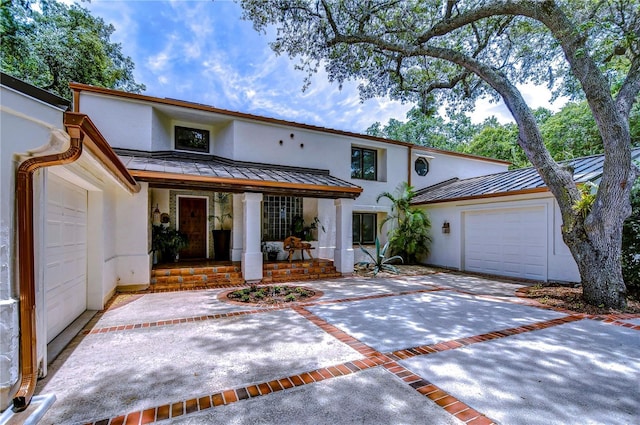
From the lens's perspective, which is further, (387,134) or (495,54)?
(387,134)

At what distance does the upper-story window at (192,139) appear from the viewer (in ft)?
34.8

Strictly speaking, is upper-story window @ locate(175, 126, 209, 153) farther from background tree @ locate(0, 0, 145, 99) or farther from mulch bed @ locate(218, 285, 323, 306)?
background tree @ locate(0, 0, 145, 99)

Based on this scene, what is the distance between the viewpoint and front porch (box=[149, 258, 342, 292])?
8109mm

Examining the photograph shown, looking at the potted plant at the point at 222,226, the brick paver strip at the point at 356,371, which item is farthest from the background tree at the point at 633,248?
the potted plant at the point at 222,226

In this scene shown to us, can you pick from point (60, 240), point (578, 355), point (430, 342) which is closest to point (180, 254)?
point (60, 240)

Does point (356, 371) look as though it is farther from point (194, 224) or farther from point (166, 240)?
point (194, 224)

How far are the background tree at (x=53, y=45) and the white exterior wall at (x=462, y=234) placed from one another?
54.1 feet

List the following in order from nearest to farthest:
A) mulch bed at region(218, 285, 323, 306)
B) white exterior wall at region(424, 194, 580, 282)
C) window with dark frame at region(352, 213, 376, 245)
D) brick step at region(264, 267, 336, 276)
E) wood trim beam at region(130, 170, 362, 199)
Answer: mulch bed at region(218, 285, 323, 306) → wood trim beam at region(130, 170, 362, 199) → white exterior wall at region(424, 194, 580, 282) → brick step at region(264, 267, 336, 276) → window with dark frame at region(352, 213, 376, 245)

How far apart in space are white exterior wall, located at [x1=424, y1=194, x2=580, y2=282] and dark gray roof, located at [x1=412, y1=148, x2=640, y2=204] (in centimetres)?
29

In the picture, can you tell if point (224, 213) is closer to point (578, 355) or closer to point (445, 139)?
point (578, 355)

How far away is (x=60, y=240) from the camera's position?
4410 mm

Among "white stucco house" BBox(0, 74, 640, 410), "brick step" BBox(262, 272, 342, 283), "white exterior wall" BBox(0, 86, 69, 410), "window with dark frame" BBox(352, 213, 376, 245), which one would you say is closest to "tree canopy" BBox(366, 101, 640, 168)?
"white stucco house" BBox(0, 74, 640, 410)

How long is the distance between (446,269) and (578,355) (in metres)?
8.11

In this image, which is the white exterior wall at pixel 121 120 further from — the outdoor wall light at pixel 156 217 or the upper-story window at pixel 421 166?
the upper-story window at pixel 421 166
